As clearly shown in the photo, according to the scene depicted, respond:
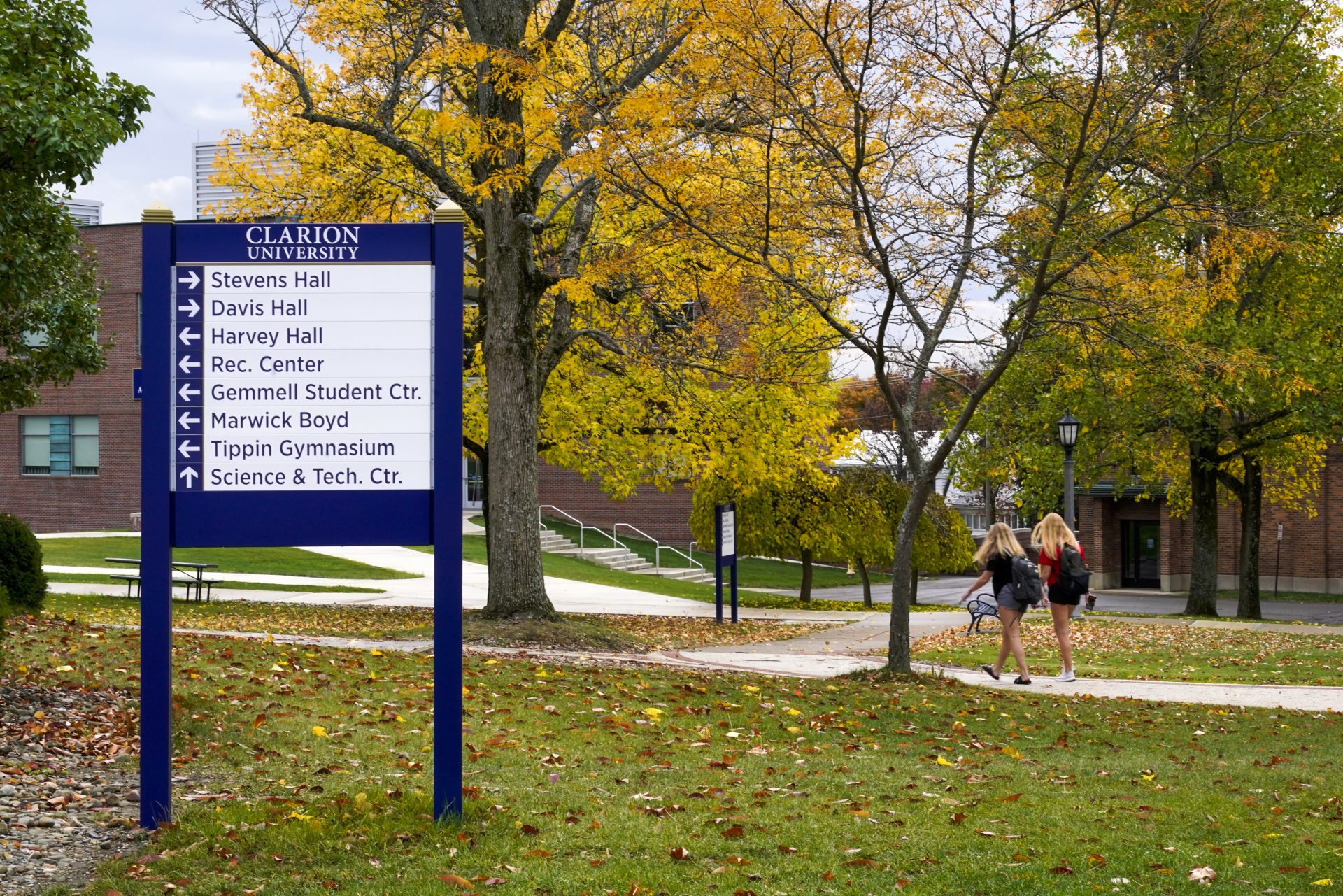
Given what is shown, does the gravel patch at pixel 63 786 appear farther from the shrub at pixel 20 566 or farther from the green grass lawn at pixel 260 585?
the green grass lawn at pixel 260 585

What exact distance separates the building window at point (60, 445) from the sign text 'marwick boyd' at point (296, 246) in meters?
41.8

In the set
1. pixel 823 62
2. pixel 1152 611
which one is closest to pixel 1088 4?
pixel 823 62

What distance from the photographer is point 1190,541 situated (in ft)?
164

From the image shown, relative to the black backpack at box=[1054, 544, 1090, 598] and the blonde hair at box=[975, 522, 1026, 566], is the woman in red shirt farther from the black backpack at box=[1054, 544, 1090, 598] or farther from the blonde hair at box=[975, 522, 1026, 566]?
the blonde hair at box=[975, 522, 1026, 566]

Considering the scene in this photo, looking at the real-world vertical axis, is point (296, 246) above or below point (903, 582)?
above

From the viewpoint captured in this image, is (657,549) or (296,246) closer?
(296,246)

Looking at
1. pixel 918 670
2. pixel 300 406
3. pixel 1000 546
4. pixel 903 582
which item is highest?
pixel 300 406

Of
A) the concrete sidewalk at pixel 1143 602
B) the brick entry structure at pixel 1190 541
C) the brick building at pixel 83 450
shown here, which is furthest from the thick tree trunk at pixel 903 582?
the brick building at pixel 83 450

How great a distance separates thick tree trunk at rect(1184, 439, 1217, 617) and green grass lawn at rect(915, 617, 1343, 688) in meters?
5.49

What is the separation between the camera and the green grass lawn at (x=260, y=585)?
83.3 feet

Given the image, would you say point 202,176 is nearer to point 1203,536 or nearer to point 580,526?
point 580,526

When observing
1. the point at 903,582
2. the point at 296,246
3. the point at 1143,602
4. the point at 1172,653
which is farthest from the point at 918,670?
the point at 1143,602

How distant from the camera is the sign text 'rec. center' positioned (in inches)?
230

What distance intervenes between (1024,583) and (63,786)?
9045 millimetres
